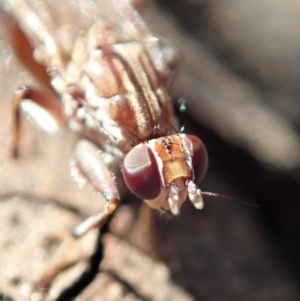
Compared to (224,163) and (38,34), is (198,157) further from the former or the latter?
(38,34)

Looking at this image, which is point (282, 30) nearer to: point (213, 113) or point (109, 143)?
point (213, 113)

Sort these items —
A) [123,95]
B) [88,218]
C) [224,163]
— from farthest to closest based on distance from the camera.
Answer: [224,163] → [123,95] → [88,218]

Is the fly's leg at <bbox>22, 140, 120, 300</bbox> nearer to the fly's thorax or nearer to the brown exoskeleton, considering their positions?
the brown exoskeleton

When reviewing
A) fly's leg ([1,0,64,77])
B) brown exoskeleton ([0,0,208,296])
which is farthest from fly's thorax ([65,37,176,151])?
fly's leg ([1,0,64,77])

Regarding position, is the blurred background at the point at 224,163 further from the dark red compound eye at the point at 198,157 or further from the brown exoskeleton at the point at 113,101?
the dark red compound eye at the point at 198,157

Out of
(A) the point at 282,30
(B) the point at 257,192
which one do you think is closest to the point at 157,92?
(B) the point at 257,192

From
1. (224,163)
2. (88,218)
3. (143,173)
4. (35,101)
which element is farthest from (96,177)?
(224,163)
